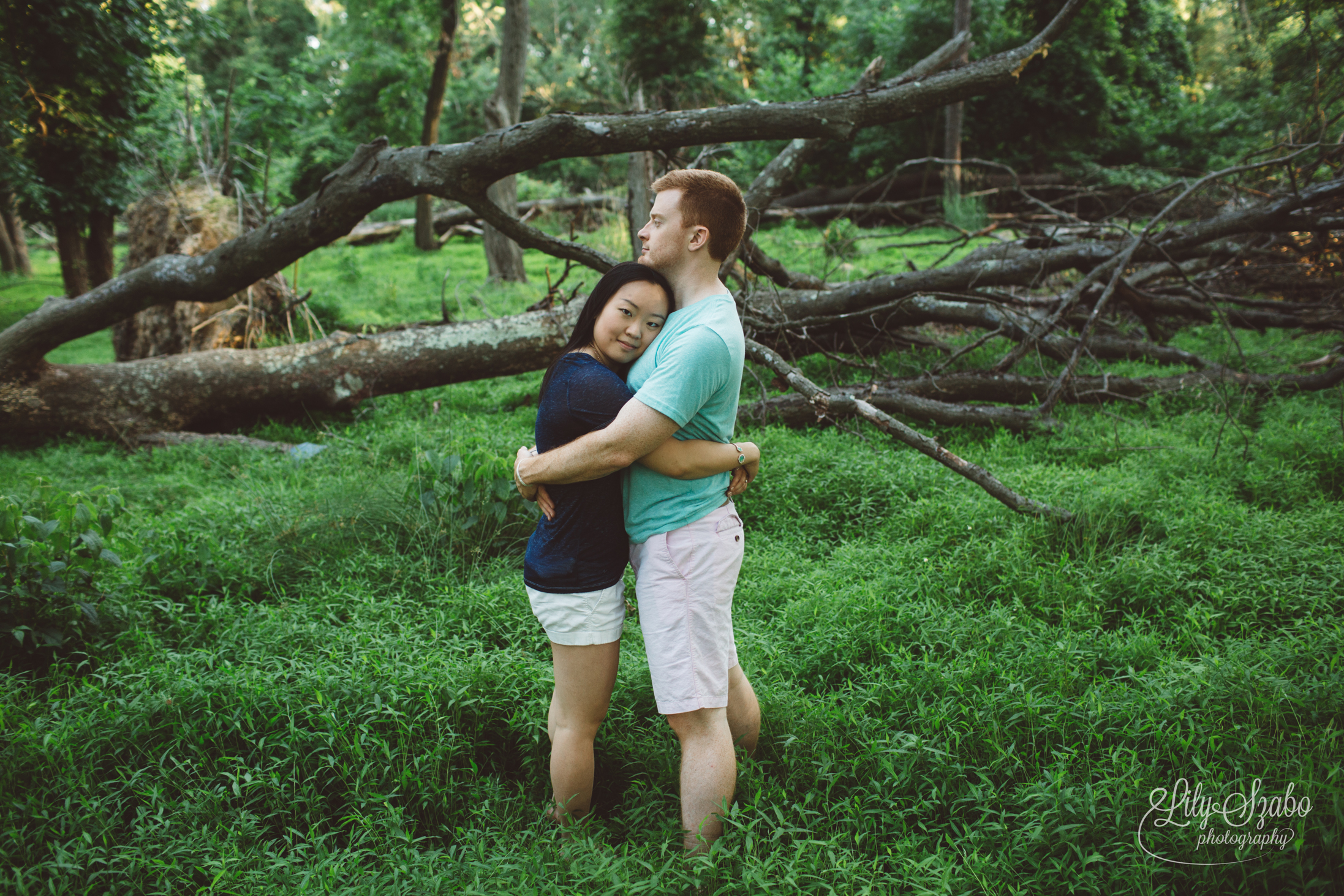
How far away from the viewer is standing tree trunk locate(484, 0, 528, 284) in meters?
11.3

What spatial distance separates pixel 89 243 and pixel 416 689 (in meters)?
13.5

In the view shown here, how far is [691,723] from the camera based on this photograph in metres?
2.11

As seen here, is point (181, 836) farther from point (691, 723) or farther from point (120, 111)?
point (120, 111)

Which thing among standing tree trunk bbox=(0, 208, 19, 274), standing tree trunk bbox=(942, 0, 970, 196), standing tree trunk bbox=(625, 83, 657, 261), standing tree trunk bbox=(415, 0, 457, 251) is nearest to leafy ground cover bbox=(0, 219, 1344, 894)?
standing tree trunk bbox=(625, 83, 657, 261)

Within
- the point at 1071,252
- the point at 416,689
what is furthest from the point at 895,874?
the point at 1071,252

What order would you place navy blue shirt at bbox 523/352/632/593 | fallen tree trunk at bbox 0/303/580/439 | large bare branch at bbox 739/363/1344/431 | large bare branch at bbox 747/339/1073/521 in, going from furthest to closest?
1. fallen tree trunk at bbox 0/303/580/439
2. large bare branch at bbox 739/363/1344/431
3. large bare branch at bbox 747/339/1073/521
4. navy blue shirt at bbox 523/352/632/593

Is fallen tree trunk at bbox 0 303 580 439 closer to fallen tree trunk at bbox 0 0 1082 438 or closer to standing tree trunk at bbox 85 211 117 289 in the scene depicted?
fallen tree trunk at bbox 0 0 1082 438

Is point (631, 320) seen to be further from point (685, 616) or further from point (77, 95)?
point (77, 95)

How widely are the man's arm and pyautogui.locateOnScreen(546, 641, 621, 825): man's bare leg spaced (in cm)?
55

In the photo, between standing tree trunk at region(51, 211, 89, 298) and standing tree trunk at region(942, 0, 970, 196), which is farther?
standing tree trunk at region(942, 0, 970, 196)

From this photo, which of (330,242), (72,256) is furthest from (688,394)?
(72,256)

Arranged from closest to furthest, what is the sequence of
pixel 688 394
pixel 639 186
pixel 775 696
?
1. pixel 688 394
2. pixel 775 696
3. pixel 639 186

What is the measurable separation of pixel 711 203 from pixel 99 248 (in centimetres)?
1413

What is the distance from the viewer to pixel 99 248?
39.5 feet
